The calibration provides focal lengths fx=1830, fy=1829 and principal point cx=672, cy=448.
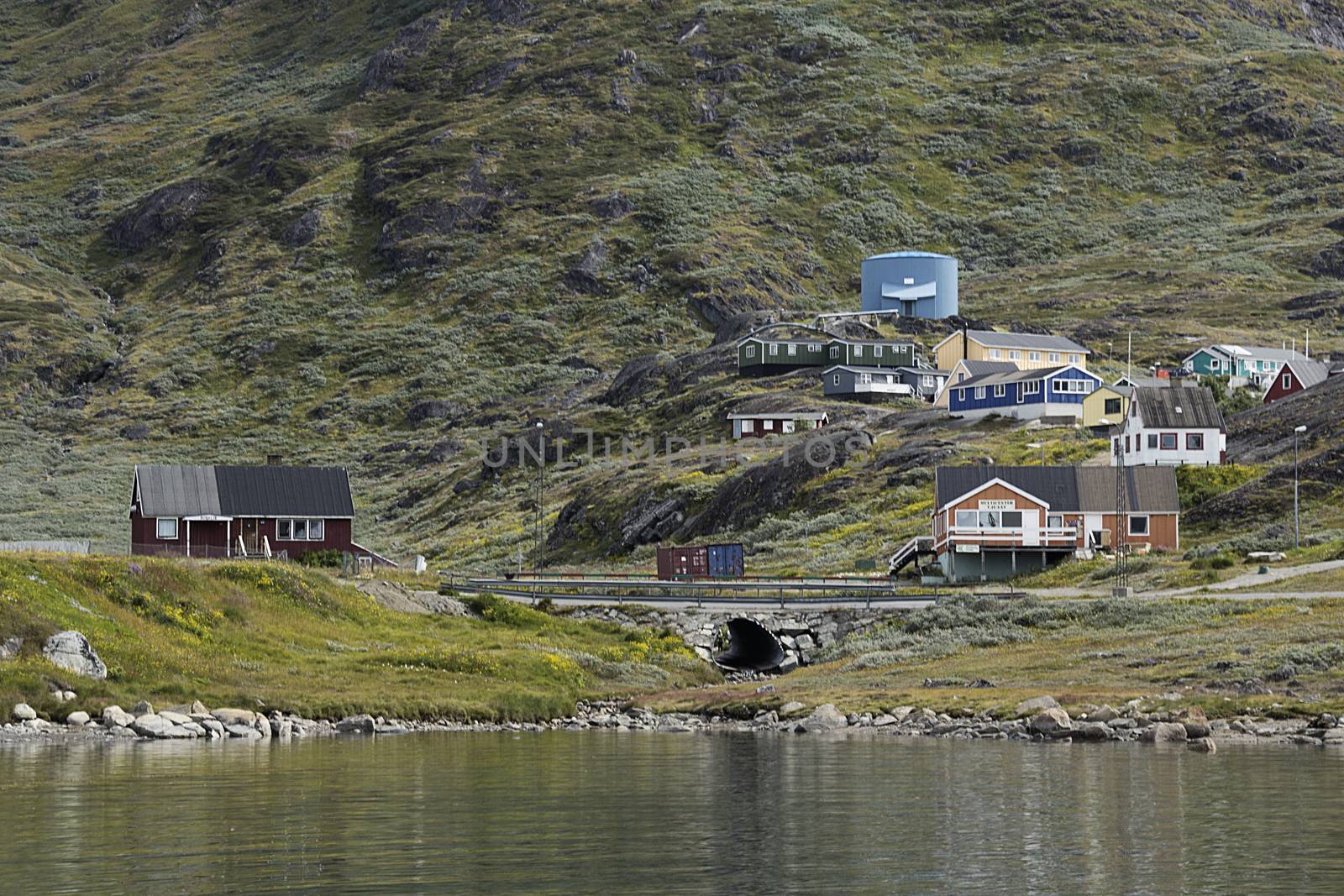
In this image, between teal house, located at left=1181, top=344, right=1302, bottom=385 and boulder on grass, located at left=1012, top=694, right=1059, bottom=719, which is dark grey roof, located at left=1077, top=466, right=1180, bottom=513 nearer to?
boulder on grass, located at left=1012, top=694, right=1059, bottom=719

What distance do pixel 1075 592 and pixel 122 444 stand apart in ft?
439

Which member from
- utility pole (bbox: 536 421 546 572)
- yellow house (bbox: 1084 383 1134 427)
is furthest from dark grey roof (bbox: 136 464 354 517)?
yellow house (bbox: 1084 383 1134 427)

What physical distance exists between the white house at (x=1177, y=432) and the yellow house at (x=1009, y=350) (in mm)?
55224

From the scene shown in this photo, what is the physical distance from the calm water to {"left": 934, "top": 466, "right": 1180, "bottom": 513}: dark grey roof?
157 feet

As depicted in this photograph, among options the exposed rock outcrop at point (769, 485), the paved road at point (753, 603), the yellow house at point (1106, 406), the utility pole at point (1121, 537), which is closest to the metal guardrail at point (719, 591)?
the paved road at point (753, 603)

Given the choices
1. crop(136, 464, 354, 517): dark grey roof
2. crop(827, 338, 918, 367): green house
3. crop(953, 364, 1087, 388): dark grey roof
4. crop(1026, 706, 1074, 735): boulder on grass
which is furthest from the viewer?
crop(827, 338, 918, 367): green house

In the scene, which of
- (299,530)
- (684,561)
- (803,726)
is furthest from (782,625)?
(299,530)

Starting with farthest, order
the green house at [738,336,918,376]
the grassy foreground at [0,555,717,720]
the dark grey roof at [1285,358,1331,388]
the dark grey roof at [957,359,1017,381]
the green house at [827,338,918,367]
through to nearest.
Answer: the green house at [738,336,918,376]
the green house at [827,338,918,367]
the dark grey roof at [957,359,1017,381]
the dark grey roof at [1285,358,1331,388]
the grassy foreground at [0,555,717,720]

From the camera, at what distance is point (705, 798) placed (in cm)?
4088

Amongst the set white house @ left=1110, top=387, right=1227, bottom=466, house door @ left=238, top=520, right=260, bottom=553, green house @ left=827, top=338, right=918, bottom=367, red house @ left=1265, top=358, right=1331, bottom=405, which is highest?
green house @ left=827, top=338, right=918, bottom=367

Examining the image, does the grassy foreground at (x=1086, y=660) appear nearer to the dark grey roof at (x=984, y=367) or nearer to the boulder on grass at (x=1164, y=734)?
the boulder on grass at (x=1164, y=734)

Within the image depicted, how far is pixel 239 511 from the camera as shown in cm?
9506

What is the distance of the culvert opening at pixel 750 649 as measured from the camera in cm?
8288

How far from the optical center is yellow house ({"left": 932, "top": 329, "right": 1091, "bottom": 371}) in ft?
578
